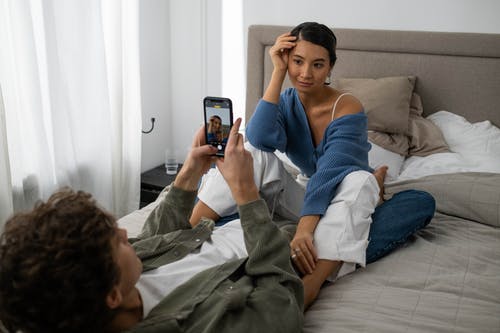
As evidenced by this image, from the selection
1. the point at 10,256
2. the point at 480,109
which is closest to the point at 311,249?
the point at 10,256

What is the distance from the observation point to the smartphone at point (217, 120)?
1473 millimetres

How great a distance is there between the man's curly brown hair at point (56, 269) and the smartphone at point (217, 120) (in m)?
0.61

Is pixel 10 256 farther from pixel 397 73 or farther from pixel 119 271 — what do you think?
pixel 397 73

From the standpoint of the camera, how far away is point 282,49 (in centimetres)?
188

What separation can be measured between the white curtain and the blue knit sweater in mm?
966

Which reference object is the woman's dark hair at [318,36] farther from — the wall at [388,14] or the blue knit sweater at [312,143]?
the wall at [388,14]

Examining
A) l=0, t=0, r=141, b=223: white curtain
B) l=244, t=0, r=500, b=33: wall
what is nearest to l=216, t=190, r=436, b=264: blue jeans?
l=0, t=0, r=141, b=223: white curtain

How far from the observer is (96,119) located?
2566mm

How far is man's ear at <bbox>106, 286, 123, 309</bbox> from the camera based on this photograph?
921 millimetres

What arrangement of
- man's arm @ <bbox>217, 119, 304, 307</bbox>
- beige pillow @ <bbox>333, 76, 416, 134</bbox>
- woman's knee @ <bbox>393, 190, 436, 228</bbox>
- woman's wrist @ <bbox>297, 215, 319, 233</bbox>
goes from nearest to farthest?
man's arm @ <bbox>217, 119, 304, 307</bbox>
woman's wrist @ <bbox>297, 215, 319, 233</bbox>
woman's knee @ <bbox>393, 190, 436, 228</bbox>
beige pillow @ <bbox>333, 76, 416, 134</bbox>

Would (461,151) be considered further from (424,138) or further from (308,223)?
(308,223)

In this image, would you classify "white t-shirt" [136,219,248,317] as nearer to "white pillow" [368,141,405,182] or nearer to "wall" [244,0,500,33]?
"white pillow" [368,141,405,182]

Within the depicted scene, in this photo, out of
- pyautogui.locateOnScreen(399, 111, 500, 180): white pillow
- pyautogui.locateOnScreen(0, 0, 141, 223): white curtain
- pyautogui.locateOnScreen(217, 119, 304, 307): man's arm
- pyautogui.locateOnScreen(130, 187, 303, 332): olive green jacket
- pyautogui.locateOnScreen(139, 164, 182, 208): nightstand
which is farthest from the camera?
pyautogui.locateOnScreen(139, 164, 182, 208): nightstand

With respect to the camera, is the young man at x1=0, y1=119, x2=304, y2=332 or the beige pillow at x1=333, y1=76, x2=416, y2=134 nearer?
the young man at x1=0, y1=119, x2=304, y2=332
